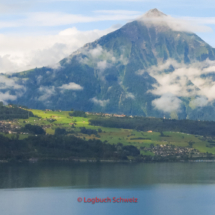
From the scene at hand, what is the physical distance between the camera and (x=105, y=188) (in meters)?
133

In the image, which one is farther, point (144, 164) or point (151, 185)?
point (144, 164)

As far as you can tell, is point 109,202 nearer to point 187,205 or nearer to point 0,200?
point 187,205

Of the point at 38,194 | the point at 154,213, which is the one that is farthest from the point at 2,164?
the point at 154,213

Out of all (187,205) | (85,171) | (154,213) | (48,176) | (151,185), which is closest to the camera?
(154,213)

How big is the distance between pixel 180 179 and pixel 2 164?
7338cm

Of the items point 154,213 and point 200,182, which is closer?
point 154,213

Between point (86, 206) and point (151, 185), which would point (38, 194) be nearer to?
point (86, 206)

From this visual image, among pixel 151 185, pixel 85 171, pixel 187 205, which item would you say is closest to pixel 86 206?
pixel 187 205

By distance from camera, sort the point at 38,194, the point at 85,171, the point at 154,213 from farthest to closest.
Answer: the point at 85,171, the point at 38,194, the point at 154,213

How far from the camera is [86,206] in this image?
111 meters

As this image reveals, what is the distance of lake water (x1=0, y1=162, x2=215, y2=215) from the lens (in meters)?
109

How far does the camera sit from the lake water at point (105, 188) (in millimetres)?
108688

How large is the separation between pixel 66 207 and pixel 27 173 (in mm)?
55602

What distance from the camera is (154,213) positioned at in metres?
106
